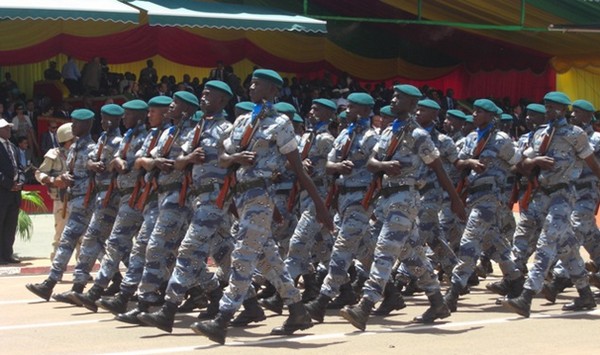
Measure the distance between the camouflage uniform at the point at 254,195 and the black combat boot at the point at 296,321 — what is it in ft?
1.58

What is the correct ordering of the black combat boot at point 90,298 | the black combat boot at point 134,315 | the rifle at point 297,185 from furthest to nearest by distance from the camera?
1. the rifle at point 297,185
2. the black combat boot at point 90,298
3. the black combat boot at point 134,315

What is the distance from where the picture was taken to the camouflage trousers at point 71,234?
11883 millimetres

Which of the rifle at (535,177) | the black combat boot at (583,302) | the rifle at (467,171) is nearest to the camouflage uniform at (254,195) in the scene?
the rifle at (467,171)

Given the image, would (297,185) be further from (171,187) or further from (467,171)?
(171,187)

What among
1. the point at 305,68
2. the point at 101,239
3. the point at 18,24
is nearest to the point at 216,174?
the point at 101,239

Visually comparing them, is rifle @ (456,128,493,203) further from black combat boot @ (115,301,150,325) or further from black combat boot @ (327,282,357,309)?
black combat boot @ (115,301,150,325)

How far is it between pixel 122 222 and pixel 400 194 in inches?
106

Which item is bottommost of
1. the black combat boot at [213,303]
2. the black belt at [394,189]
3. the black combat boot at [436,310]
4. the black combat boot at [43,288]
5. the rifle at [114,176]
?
the black combat boot at [43,288]

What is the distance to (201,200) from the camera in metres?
9.80

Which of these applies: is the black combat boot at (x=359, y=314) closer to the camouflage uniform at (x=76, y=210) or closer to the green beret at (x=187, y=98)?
the green beret at (x=187, y=98)

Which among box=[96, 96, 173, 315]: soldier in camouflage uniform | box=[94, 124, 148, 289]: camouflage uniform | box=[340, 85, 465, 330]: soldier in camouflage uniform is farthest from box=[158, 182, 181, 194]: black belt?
box=[340, 85, 465, 330]: soldier in camouflage uniform

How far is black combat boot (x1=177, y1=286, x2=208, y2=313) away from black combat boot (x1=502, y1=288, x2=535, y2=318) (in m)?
2.71

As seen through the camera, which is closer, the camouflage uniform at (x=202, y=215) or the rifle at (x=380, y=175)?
the camouflage uniform at (x=202, y=215)

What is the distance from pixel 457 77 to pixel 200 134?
969 inches
